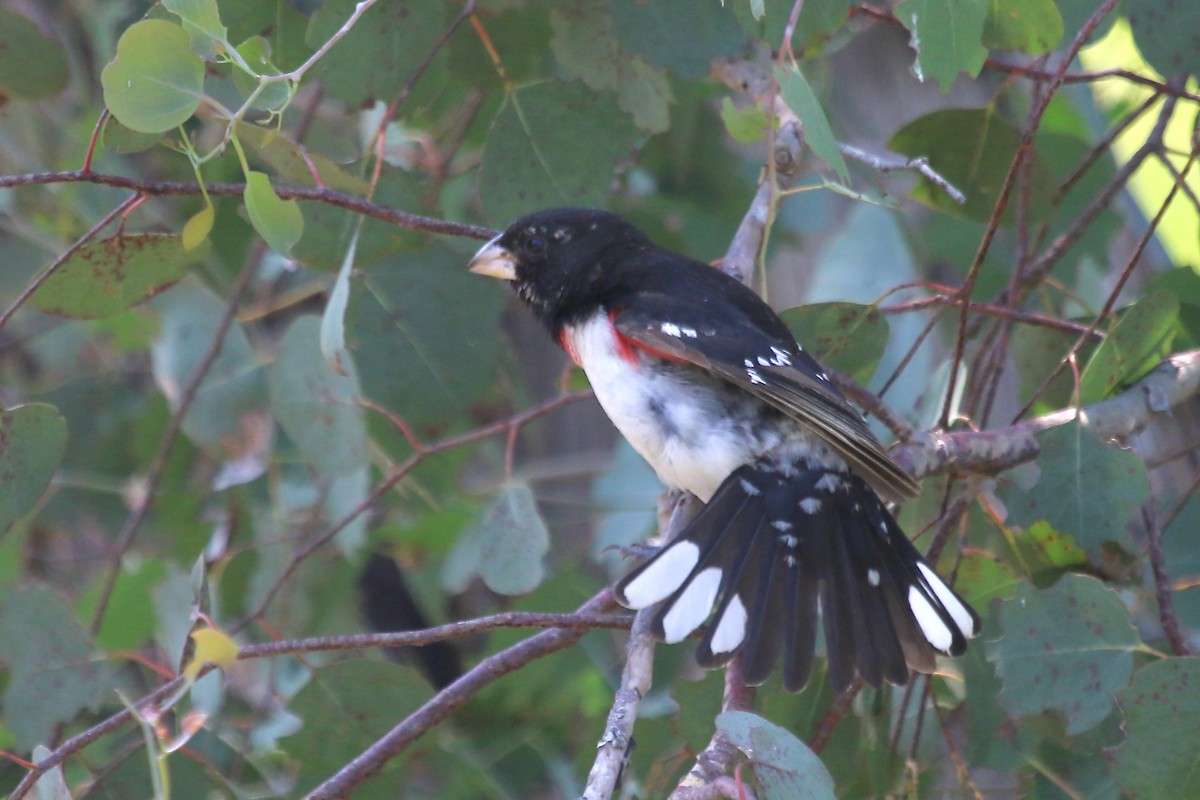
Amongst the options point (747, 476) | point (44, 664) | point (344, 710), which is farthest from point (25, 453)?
point (747, 476)

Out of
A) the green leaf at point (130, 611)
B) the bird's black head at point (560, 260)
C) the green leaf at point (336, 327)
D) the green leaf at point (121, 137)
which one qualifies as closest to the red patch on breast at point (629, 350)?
the bird's black head at point (560, 260)

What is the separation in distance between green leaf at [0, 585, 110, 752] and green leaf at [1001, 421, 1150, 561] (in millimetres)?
1683

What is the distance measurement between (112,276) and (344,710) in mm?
876

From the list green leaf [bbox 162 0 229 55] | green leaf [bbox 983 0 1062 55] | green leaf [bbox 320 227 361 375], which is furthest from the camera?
green leaf [bbox 983 0 1062 55]

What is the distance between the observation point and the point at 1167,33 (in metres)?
2.19

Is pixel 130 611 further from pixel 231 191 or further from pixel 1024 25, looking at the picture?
pixel 1024 25

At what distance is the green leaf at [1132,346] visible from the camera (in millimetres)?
2148

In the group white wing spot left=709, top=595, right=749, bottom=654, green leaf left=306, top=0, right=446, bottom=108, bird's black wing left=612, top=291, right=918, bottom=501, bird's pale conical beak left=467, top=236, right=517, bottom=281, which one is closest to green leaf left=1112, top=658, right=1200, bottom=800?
bird's black wing left=612, top=291, right=918, bottom=501

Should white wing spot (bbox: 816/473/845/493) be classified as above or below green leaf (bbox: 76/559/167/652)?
above

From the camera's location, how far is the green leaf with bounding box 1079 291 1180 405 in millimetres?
2148

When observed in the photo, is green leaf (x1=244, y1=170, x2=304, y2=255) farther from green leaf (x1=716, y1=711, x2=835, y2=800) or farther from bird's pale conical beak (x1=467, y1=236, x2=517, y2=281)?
green leaf (x1=716, y1=711, x2=835, y2=800)

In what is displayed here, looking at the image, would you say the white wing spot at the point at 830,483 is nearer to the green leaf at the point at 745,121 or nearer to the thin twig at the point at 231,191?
the green leaf at the point at 745,121

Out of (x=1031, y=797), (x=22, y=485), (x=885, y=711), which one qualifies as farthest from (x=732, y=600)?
(x=22, y=485)

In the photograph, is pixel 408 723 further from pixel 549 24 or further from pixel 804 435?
pixel 549 24
